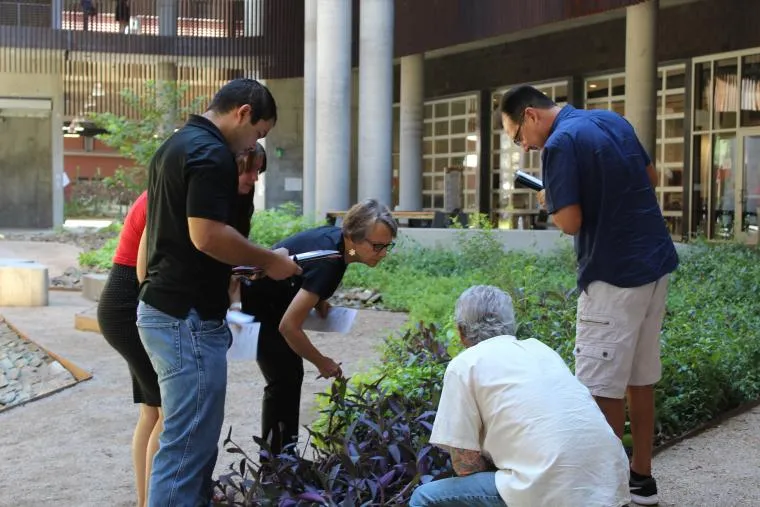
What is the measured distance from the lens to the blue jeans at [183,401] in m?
3.43

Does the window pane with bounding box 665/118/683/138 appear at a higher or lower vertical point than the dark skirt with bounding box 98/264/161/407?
higher

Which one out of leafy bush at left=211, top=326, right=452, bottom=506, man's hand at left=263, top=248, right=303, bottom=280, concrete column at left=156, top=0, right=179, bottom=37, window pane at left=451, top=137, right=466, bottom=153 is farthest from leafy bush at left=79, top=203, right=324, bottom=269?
man's hand at left=263, top=248, right=303, bottom=280

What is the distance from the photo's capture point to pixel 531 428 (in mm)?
2889

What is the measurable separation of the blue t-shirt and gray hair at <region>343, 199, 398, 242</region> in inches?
25.9

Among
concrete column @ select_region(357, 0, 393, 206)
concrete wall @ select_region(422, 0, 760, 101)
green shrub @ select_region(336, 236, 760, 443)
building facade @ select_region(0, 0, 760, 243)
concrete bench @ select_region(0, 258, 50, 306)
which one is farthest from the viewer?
concrete column @ select_region(357, 0, 393, 206)

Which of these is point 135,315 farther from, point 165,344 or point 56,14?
point 56,14

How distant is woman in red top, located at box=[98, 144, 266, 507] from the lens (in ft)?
13.4

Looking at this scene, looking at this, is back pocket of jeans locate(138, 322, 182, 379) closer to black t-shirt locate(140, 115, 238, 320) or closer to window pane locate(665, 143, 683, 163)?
black t-shirt locate(140, 115, 238, 320)

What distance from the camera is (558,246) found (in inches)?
615

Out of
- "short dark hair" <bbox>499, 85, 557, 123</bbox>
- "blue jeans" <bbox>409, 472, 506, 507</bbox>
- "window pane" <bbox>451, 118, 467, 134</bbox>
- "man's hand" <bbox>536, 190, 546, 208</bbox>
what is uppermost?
"window pane" <bbox>451, 118, 467, 134</bbox>

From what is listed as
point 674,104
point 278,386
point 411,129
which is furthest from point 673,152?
point 278,386

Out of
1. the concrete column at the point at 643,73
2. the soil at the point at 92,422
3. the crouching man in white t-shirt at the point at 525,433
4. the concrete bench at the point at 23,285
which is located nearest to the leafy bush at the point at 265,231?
the concrete bench at the point at 23,285

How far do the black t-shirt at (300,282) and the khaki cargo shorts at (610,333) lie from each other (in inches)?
40.9

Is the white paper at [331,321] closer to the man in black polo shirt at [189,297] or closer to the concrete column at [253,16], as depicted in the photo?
the man in black polo shirt at [189,297]
